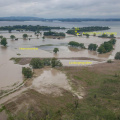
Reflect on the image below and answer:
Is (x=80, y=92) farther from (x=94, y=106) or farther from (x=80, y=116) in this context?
(x=80, y=116)

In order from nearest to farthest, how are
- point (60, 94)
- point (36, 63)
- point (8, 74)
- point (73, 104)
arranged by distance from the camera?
point (73, 104)
point (60, 94)
point (8, 74)
point (36, 63)

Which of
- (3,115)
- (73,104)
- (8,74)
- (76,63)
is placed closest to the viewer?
(3,115)

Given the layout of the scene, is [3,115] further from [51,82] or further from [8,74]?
[8,74]

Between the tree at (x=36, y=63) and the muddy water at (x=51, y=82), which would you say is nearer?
the muddy water at (x=51, y=82)

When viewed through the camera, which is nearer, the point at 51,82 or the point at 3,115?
the point at 3,115

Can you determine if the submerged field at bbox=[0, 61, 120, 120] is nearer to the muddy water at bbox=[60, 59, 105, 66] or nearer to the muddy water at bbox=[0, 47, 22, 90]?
the muddy water at bbox=[0, 47, 22, 90]

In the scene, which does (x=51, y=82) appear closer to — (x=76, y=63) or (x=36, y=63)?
(x=36, y=63)

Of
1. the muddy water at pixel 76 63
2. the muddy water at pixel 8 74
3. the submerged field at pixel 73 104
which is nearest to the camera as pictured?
the submerged field at pixel 73 104

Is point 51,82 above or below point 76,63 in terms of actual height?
below

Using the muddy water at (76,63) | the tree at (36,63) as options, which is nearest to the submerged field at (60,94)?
the tree at (36,63)

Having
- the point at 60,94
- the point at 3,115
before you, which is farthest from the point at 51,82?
the point at 3,115

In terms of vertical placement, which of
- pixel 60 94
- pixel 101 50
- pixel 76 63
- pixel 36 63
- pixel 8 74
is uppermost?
pixel 101 50

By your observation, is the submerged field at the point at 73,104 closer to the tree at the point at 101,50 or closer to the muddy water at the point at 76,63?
the muddy water at the point at 76,63
